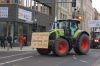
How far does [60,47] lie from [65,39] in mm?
1095

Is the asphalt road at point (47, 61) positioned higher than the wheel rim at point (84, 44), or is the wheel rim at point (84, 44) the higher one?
the wheel rim at point (84, 44)

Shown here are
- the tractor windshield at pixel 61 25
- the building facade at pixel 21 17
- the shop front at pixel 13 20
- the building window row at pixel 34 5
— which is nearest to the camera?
the tractor windshield at pixel 61 25

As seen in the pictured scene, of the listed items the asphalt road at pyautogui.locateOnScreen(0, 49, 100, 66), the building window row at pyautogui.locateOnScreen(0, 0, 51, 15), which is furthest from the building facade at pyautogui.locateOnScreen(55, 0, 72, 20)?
the asphalt road at pyautogui.locateOnScreen(0, 49, 100, 66)

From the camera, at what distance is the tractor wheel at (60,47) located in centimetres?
2820

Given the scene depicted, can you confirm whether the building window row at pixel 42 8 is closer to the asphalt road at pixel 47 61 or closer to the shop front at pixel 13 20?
the shop front at pixel 13 20

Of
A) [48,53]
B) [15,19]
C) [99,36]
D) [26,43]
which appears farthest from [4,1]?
[48,53]

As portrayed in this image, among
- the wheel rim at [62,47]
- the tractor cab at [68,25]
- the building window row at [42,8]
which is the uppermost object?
the building window row at [42,8]

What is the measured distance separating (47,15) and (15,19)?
17033mm

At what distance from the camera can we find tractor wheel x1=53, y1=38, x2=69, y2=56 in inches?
1110

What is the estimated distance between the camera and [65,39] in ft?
96.9

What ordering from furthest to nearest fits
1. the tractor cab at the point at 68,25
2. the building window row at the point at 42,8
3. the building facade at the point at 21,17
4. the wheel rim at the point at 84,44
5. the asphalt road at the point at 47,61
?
the building window row at the point at 42,8 → the building facade at the point at 21,17 → the wheel rim at the point at 84,44 → the tractor cab at the point at 68,25 → the asphalt road at the point at 47,61

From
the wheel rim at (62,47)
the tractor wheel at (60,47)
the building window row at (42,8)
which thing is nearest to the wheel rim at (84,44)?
the tractor wheel at (60,47)

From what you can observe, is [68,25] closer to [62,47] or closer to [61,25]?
[61,25]

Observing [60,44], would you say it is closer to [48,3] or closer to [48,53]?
[48,53]
